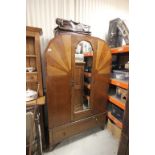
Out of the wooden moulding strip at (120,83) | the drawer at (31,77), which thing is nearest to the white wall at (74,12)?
the drawer at (31,77)

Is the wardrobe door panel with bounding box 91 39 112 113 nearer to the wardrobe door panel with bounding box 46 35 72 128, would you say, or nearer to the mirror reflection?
the mirror reflection

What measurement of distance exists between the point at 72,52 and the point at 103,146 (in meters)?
1.48

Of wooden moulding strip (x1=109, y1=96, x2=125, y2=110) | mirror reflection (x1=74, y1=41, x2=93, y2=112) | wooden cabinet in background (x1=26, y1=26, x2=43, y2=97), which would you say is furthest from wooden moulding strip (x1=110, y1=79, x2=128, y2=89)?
wooden cabinet in background (x1=26, y1=26, x2=43, y2=97)

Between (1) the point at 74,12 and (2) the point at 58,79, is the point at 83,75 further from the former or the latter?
(1) the point at 74,12

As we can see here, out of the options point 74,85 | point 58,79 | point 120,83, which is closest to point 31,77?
point 58,79

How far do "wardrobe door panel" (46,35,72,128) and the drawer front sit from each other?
0.10 metres

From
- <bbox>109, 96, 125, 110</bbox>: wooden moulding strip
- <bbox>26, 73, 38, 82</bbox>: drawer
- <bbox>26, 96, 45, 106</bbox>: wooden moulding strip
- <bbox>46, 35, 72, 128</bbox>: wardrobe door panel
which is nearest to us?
<bbox>26, 96, 45, 106</bbox>: wooden moulding strip

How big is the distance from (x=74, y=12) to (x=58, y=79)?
1365mm

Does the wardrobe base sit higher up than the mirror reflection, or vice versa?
the mirror reflection

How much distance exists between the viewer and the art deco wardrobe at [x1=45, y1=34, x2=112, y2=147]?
1.59 metres
